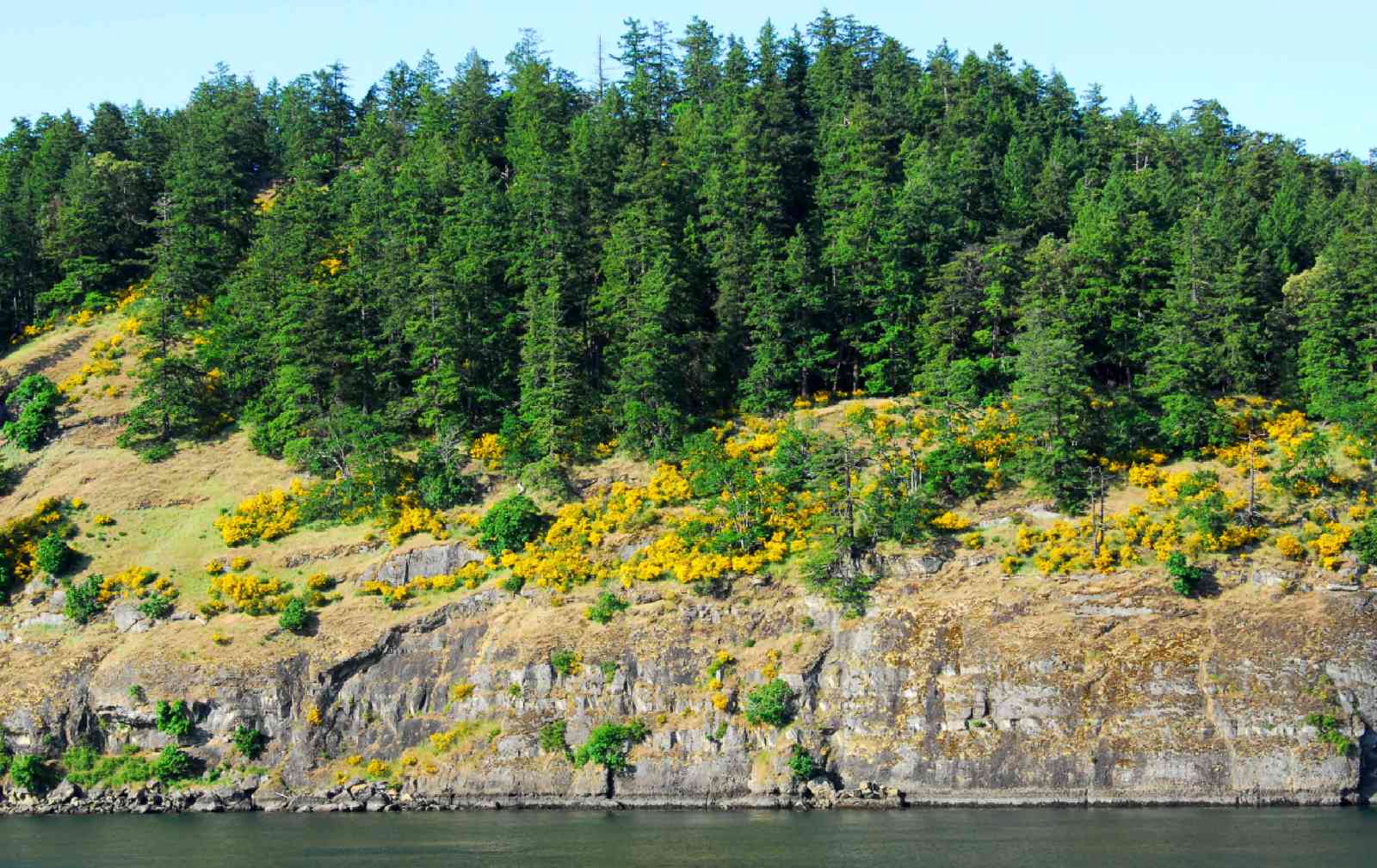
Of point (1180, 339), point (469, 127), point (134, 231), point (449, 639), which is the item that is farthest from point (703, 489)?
point (134, 231)

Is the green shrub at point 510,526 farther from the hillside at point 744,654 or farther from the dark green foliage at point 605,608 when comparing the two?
the dark green foliage at point 605,608

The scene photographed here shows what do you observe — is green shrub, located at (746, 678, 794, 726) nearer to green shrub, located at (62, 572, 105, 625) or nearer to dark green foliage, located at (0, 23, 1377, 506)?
dark green foliage, located at (0, 23, 1377, 506)

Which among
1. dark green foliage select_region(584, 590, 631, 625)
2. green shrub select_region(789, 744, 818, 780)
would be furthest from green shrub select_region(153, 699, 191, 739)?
green shrub select_region(789, 744, 818, 780)

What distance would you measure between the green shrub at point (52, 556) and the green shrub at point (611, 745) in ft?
116

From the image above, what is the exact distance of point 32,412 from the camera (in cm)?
9406

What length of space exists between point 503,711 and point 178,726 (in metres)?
17.6

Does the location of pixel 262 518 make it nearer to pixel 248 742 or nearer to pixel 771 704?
pixel 248 742

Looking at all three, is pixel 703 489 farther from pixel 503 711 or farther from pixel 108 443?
pixel 108 443

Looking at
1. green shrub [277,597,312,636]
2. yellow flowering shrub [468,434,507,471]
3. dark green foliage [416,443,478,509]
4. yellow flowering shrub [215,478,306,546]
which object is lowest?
green shrub [277,597,312,636]

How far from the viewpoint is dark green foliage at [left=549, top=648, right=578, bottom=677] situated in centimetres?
7356

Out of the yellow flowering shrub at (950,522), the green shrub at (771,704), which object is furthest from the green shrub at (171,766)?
the yellow flowering shrub at (950,522)

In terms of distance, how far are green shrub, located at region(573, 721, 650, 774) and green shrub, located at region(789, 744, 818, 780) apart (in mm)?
7853

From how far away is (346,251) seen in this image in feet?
330

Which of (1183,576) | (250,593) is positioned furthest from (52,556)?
(1183,576)
